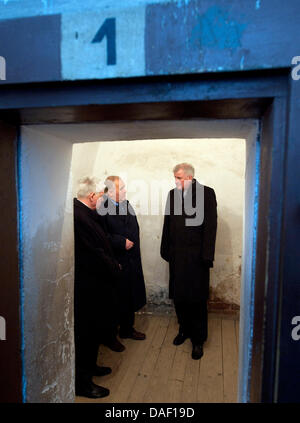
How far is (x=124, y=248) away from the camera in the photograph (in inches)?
108

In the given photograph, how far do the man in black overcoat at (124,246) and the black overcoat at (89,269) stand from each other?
20.0 inches

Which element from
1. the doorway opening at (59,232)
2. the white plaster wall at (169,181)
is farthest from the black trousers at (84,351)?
the white plaster wall at (169,181)

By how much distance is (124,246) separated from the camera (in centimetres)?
274

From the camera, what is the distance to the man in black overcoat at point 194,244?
8.40 ft

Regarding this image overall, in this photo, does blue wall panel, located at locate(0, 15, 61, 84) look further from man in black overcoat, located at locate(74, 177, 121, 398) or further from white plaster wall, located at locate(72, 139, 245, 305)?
white plaster wall, located at locate(72, 139, 245, 305)

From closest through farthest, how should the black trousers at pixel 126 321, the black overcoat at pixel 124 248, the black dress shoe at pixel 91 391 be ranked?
the black dress shoe at pixel 91 391 < the black overcoat at pixel 124 248 < the black trousers at pixel 126 321

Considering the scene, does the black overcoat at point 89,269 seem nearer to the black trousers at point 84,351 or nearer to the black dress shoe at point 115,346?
the black trousers at point 84,351

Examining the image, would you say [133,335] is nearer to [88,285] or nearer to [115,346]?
[115,346]

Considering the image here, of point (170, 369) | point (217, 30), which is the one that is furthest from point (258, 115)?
point (170, 369)

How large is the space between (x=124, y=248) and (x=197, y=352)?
1086 millimetres

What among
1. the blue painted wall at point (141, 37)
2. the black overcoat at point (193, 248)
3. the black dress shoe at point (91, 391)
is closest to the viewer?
the blue painted wall at point (141, 37)

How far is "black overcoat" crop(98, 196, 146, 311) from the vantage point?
110 inches

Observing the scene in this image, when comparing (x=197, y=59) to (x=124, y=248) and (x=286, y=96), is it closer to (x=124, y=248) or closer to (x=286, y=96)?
(x=286, y=96)

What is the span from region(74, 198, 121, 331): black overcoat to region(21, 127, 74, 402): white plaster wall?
2.17 ft
